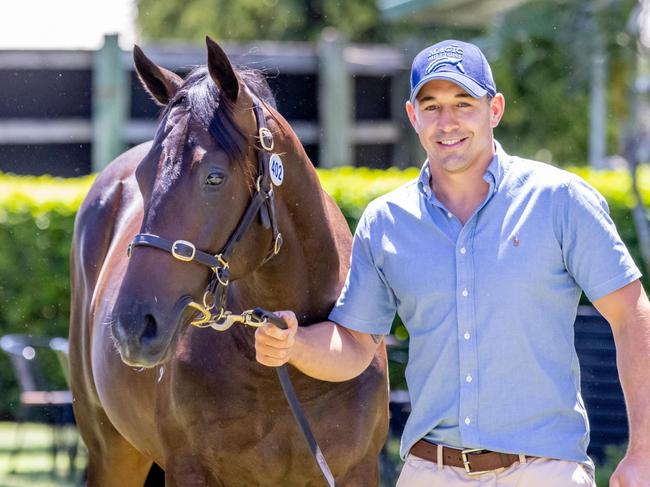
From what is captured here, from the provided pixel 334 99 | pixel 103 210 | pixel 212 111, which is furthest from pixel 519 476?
pixel 334 99

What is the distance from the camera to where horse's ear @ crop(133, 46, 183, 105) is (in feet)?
12.0

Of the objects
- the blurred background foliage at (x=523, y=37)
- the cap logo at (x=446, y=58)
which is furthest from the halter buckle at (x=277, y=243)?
the blurred background foliage at (x=523, y=37)

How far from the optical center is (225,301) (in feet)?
11.4

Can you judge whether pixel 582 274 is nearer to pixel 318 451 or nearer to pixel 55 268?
pixel 318 451

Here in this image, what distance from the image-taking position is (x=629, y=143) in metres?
9.12

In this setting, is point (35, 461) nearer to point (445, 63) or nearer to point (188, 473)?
point (188, 473)

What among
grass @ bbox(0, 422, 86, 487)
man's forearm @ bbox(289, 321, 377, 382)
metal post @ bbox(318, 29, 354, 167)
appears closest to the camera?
man's forearm @ bbox(289, 321, 377, 382)

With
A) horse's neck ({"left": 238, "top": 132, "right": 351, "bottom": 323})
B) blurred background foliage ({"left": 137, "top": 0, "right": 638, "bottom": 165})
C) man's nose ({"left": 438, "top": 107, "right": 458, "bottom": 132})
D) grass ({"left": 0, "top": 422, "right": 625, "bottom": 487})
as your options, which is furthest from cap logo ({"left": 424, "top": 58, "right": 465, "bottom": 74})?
blurred background foliage ({"left": 137, "top": 0, "right": 638, "bottom": 165})

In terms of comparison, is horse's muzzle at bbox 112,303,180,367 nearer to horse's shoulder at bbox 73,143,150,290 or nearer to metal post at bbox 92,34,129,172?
horse's shoulder at bbox 73,143,150,290

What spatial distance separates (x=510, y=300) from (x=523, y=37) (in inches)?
458

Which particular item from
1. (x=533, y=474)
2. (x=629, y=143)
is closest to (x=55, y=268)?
(x=629, y=143)

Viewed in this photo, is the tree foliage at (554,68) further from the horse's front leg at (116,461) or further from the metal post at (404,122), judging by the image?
the horse's front leg at (116,461)

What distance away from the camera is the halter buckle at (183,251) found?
3.19 m

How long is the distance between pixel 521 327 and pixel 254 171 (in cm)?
89
